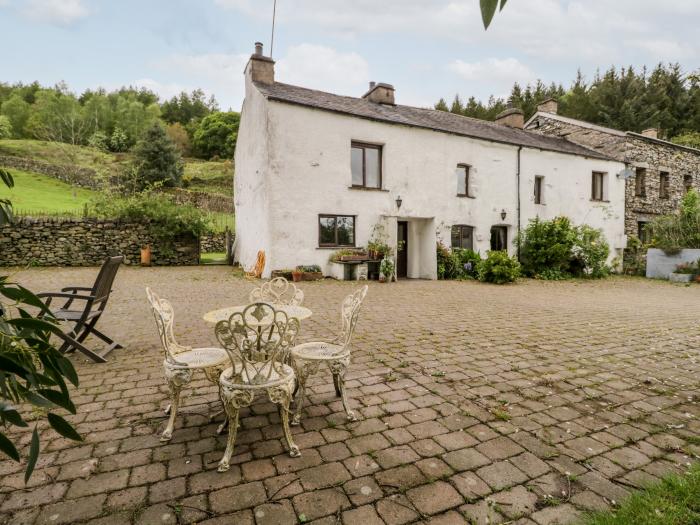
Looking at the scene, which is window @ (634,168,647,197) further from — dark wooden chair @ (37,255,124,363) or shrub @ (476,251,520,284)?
dark wooden chair @ (37,255,124,363)

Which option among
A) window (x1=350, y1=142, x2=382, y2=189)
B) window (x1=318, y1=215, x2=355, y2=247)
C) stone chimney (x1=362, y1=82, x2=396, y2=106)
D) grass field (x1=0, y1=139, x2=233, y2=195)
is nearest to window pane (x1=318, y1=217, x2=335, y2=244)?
window (x1=318, y1=215, x2=355, y2=247)

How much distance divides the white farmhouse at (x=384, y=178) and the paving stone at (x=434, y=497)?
11016 mm

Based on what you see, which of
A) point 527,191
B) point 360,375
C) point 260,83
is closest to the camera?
point 360,375

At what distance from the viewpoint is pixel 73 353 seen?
4926mm

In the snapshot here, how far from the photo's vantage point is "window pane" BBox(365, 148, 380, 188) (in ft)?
47.8

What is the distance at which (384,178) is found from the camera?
48.2ft

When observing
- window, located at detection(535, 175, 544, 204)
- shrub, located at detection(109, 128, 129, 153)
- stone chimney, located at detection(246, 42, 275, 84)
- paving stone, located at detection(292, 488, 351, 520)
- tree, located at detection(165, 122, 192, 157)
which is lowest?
paving stone, located at detection(292, 488, 351, 520)

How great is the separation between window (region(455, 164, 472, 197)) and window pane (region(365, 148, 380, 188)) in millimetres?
3997

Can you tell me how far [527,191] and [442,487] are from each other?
1781cm

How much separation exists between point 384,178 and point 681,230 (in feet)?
47.9

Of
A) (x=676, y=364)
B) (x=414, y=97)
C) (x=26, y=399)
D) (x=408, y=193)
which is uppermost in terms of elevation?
(x=414, y=97)

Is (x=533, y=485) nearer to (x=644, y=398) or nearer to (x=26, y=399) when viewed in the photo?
(x=644, y=398)

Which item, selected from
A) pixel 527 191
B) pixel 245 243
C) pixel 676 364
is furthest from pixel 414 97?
pixel 676 364

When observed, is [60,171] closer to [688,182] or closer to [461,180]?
[461,180]
